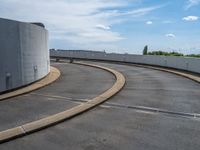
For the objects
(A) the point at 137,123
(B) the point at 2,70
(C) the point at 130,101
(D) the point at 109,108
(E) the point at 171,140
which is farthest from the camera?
(B) the point at 2,70

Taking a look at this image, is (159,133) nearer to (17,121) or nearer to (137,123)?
(137,123)

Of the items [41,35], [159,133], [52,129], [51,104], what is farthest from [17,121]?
[41,35]

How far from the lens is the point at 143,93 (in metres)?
13.3

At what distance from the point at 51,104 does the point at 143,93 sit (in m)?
4.31

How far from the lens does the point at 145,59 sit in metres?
34.3

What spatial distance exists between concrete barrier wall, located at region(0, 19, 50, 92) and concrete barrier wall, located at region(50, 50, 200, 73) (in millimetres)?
11622

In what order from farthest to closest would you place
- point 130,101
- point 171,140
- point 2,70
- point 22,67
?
point 22,67, point 2,70, point 130,101, point 171,140

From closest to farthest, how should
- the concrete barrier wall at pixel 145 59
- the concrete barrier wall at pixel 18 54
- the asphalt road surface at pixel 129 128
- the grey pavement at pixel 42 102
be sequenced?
the asphalt road surface at pixel 129 128, the grey pavement at pixel 42 102, the concrete barrier wall at pixel 18 54, the concrete barrier wall at pixel 145 59

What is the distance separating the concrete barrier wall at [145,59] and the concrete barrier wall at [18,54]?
11622mm

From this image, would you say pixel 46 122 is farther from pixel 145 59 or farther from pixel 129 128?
pixel 145 59

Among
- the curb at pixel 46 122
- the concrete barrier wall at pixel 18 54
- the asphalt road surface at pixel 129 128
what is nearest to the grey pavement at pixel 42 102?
the curb at pixel 46 122

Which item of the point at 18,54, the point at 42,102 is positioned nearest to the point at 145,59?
the point at 18,54

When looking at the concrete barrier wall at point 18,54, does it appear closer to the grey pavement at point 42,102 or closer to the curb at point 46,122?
the grey pavement at point 42,102

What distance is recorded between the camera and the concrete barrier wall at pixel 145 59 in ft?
78.4
